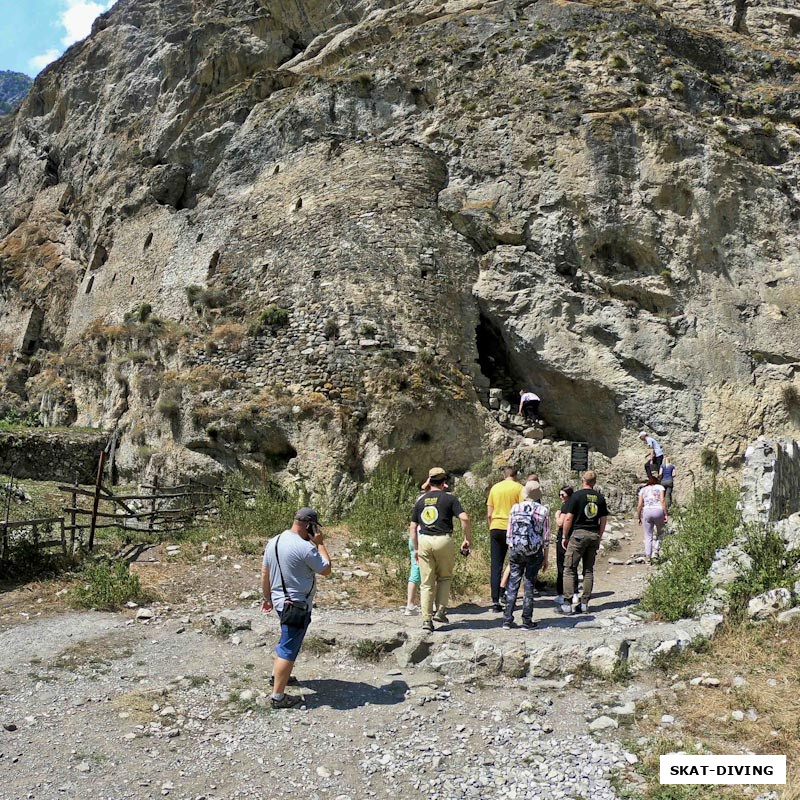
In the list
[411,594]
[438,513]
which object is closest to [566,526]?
[438,513]

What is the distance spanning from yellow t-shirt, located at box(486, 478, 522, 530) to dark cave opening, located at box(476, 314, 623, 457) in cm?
728

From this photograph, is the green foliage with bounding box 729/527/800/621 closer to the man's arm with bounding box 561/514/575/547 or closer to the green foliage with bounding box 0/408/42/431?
the man's arm with bounding box 561/514/575/547

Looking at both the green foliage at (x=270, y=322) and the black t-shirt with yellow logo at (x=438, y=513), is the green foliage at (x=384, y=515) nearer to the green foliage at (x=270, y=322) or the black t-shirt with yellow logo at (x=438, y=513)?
the black t-shirt with yellow logo at (x=438, y=513)

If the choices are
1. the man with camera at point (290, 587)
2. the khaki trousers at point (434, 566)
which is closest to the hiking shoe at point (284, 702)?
the man with camera at point (290, 587)

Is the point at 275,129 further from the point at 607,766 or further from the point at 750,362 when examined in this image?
the point at 607,766

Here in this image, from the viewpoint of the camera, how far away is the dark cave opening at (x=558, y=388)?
1457 cm

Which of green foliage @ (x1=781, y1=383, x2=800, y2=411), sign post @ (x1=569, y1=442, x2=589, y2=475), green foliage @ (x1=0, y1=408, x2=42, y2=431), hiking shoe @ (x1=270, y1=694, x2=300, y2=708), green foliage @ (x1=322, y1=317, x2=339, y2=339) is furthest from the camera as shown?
green foliage @ (x1=0, y1=408, x2=42, y2=431)

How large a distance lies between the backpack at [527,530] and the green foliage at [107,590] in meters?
4.65

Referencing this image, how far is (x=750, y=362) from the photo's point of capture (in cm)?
1412

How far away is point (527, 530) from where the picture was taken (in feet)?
23.2

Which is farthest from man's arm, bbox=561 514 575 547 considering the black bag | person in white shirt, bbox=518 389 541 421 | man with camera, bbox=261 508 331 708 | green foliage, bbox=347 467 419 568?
person in white shirt, bbox=518 389 541 421

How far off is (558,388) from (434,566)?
8.74 metres

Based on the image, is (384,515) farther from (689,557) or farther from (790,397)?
(790,397)

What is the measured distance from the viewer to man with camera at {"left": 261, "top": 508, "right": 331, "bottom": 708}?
555 centimetres
